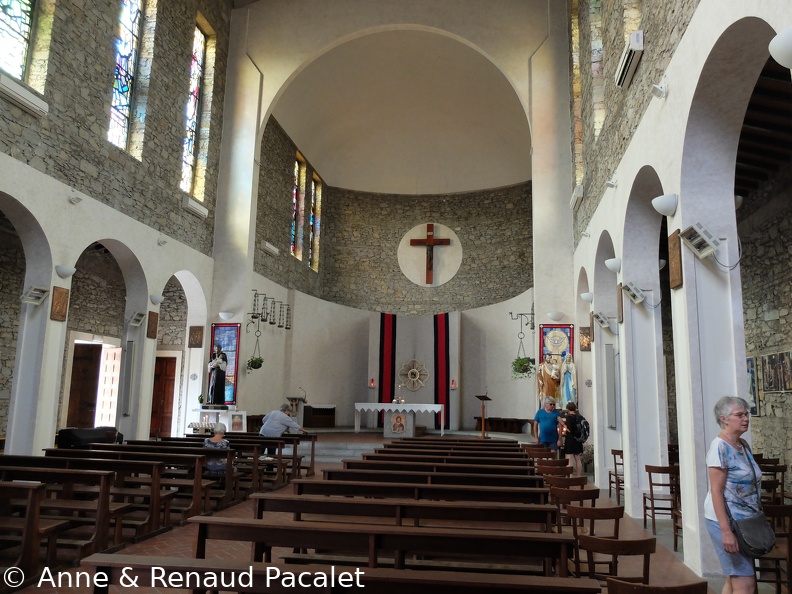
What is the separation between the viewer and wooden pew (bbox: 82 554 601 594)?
89.5 inches

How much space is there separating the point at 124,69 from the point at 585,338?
30.2 feet

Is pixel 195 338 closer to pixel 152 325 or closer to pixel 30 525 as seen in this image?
pixel 152 325

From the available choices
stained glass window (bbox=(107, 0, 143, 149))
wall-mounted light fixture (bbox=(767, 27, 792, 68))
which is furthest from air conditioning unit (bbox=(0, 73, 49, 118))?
wall-mounted light fixture (bbox=(767, 27, 792, 68))

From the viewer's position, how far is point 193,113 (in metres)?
12.5

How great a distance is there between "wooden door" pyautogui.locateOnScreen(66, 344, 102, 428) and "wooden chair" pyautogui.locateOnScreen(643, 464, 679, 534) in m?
10.2

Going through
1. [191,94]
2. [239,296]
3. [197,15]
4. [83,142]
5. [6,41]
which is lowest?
[239,296]

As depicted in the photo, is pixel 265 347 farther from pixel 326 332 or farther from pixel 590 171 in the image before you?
pixel 590 171

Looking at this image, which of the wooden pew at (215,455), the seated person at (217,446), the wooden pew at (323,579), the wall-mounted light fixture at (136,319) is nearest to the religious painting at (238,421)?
the wall-mounted light fixture at (136,319)

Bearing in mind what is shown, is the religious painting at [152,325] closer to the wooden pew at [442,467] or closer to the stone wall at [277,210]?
the stone wall at [277,210]

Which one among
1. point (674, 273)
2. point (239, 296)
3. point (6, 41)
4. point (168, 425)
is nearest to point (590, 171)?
point (674, 273)

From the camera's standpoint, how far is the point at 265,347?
13836 mm

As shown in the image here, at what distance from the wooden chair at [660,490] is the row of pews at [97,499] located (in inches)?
164

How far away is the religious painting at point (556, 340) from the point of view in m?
11.5

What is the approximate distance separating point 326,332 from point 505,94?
25.2 ft
